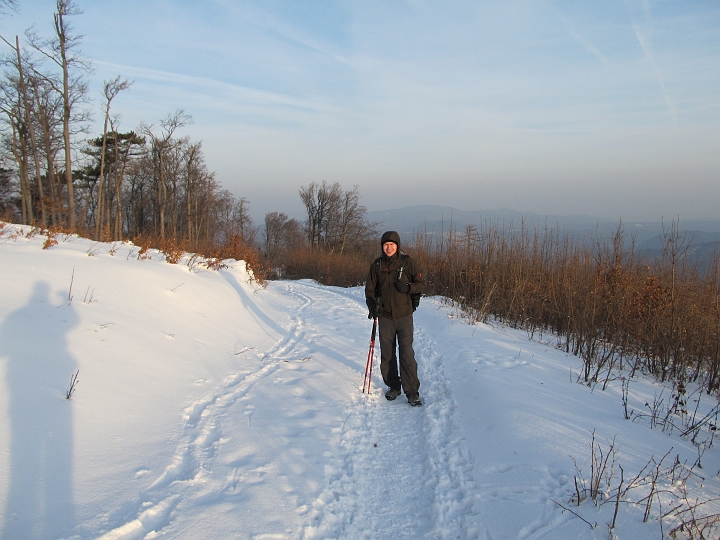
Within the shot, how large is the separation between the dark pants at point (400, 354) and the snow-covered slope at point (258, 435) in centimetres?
29

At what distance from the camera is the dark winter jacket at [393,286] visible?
546 centimetres

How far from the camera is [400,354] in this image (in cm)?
551

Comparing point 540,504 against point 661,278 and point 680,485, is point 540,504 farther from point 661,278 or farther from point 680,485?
point 661,278

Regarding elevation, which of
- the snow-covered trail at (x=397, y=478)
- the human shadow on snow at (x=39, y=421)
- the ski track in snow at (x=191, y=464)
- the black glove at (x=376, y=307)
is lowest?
the snow-covered trail at (x=397, y=478)

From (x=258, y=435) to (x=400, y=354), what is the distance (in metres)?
2.12

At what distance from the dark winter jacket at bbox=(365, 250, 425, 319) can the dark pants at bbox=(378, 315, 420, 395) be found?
127 millimetres

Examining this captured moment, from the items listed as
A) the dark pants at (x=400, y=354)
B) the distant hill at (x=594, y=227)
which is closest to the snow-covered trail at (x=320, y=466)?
the dark pants at (x=400, y=354)

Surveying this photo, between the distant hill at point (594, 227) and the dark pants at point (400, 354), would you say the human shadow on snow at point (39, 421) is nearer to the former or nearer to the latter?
the dark pants at point (400, 354)

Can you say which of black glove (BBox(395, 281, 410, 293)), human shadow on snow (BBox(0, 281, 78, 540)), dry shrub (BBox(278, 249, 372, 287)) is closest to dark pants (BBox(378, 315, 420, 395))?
black glove (BBox(395, 281, 410, 293))

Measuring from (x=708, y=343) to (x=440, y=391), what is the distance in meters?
4.71

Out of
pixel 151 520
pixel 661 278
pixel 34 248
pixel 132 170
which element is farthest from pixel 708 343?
pixel 132 170

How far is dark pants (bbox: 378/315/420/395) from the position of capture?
541 cm

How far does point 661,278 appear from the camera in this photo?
830 cm

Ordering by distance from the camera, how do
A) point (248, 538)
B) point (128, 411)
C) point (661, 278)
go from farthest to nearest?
point (661, 278) < point (128, 411) < point (248, 538)
